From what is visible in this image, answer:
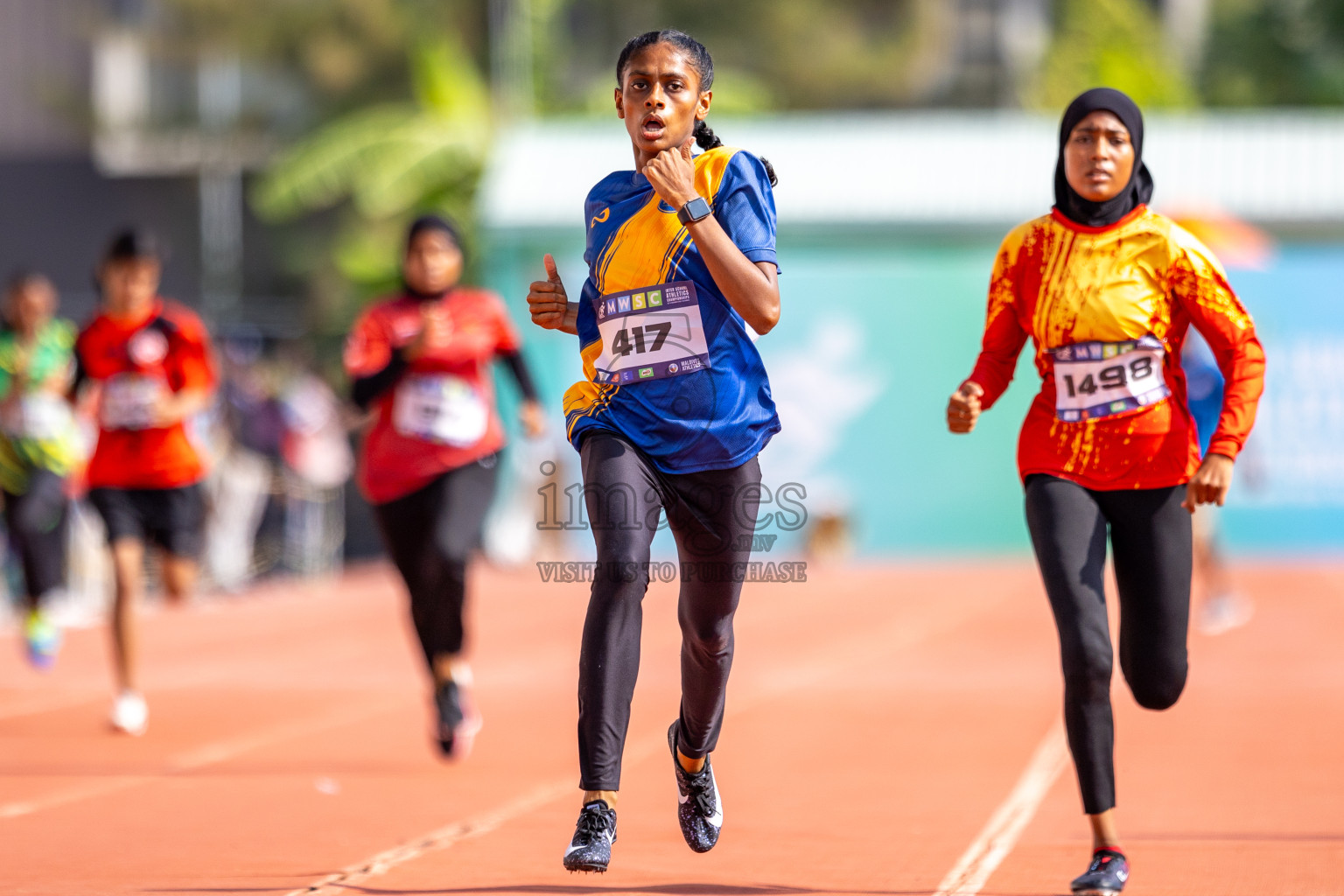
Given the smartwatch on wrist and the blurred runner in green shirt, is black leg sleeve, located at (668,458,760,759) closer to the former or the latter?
the smartwatch on wrist

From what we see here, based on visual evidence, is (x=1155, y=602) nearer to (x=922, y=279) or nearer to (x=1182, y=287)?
(x=1182, y=287)

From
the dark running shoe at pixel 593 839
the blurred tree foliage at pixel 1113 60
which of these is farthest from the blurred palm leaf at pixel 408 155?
the dark running shoe at pixel 593 839

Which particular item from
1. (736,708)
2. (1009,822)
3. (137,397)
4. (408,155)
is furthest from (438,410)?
(408,155)

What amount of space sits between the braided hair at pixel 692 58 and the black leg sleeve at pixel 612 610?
2.87 ft

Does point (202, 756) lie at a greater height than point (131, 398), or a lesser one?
lesser

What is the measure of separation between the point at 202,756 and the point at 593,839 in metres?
4.17

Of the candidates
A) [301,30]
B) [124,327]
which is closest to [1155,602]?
[124,327]

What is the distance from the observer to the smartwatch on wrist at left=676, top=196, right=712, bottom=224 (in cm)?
450

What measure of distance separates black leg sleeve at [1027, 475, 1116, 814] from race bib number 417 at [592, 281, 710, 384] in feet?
3.57

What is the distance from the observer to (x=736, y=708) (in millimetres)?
9945

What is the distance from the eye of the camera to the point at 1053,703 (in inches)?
388

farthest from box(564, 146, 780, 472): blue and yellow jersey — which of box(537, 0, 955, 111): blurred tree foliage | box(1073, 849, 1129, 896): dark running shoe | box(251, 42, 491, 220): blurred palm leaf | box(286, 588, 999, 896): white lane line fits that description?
box(537, 0, 955, 111): blurred tree foliage

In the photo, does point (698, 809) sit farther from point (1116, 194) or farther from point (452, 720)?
point (452, 720)

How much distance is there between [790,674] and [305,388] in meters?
8.59
